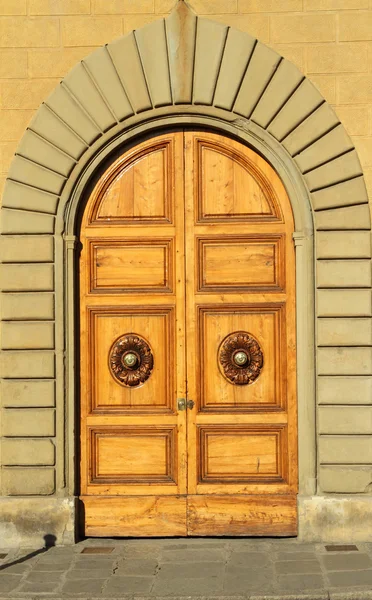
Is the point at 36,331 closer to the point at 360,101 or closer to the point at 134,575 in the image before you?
the point at 134,575

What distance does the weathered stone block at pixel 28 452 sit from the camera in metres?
7.61

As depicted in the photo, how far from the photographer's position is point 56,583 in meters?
6.53

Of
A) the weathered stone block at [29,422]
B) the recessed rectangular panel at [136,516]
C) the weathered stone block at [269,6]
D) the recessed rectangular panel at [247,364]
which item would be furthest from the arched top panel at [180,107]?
the recessed rectangular panel at [136,516]

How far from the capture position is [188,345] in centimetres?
770

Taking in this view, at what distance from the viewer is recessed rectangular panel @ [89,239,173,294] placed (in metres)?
7.75


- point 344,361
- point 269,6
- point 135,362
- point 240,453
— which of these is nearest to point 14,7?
point 269,6

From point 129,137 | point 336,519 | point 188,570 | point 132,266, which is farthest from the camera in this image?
point 132,266

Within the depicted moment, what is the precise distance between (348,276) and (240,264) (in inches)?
35.2

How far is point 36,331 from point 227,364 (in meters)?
1.60

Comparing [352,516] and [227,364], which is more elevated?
[227,364]

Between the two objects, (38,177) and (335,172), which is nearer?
(335,172)

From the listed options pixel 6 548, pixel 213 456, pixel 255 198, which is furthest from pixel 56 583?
pixel 255 198

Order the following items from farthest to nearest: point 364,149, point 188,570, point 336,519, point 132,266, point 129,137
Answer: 1. point 132,266
2. point 129,137
3. point 364,149
4. point 336,519
5. point 188,570

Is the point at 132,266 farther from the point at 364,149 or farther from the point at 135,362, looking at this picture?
the point at 364,149
